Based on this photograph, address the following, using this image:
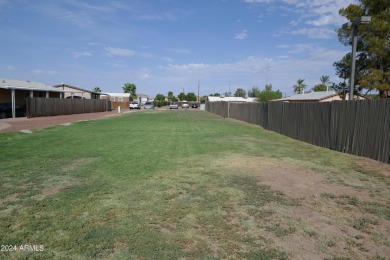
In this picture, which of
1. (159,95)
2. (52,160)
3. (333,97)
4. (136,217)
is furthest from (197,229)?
(159,95)

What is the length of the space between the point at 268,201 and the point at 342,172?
3352mm

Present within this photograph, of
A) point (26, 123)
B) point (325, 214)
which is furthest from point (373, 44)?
point (26, 123)

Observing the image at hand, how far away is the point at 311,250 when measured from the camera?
3.50 meters

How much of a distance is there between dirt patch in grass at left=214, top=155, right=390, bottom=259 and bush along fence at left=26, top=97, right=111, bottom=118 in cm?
2548

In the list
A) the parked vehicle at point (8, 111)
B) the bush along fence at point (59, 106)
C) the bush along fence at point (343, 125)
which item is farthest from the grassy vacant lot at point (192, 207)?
the bush along fence at point (59, 106)

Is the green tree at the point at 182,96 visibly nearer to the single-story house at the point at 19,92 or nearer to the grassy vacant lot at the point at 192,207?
the single-story house at the point at 19,92

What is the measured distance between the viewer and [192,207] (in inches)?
186

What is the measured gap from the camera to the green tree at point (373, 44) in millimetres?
22875

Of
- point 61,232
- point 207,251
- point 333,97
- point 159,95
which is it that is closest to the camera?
point 207,251

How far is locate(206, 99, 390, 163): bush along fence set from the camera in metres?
8.85

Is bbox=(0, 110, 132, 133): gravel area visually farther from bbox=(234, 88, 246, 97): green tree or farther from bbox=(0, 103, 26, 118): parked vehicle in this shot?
bbox=(234, 88, 246, 97): green tree

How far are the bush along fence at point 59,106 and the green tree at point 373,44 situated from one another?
93.1ft

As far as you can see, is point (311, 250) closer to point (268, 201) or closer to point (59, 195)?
point (268, 201)

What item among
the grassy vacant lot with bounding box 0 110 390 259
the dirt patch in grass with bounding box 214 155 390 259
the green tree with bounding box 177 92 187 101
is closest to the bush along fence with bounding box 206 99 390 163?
the grassy vacant lot with bounding box 0 110 390 259
